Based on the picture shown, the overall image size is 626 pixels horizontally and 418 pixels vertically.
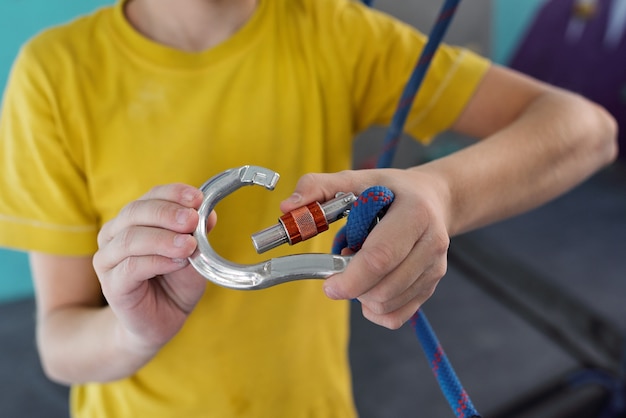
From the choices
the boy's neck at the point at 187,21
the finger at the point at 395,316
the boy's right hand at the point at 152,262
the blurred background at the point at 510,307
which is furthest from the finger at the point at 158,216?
the blurred background at the point at 510,307

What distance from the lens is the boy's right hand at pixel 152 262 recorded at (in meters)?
0.31

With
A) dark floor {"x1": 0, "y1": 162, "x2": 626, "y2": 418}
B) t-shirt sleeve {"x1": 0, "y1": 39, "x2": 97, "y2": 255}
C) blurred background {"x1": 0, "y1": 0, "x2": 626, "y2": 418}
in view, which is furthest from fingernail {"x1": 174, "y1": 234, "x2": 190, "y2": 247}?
dark floor {"x1": 0, "y1": 162, "x2": 626, "y2": 418}

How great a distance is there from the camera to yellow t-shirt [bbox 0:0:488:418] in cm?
49

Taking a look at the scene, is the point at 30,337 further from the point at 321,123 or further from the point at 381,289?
the point at 381,289

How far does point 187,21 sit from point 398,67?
19cm

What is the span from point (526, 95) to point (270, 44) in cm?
23

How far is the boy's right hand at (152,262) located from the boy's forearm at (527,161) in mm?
172

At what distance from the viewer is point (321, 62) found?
553 mm

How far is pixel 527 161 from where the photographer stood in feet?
1.57

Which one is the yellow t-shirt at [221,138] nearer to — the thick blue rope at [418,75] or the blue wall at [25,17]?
the thick blue rope at [418,75]

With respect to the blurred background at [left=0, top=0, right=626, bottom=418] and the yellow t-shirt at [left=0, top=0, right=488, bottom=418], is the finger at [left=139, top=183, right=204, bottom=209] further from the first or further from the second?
the blurred background at [left=0, top=0, right=626, bottom=418]

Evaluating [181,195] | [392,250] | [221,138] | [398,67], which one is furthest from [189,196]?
[398,67]

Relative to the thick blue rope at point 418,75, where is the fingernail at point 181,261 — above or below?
below

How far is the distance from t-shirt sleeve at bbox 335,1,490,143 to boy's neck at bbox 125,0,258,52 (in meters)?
0.10
